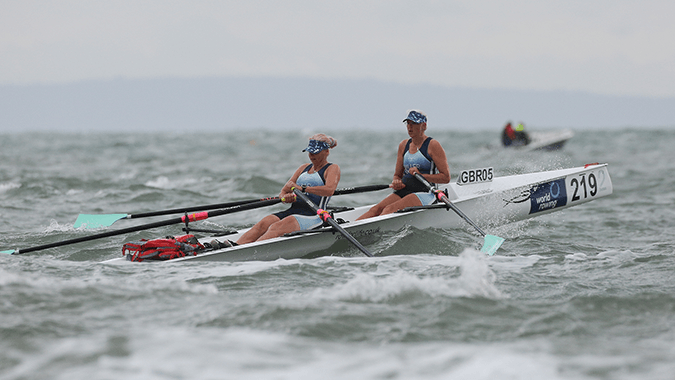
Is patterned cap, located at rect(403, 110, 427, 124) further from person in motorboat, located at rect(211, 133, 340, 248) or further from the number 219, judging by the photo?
the number 219

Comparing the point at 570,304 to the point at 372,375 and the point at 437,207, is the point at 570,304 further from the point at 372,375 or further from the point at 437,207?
the point at 437,207

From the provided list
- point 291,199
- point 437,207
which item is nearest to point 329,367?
point 291,199

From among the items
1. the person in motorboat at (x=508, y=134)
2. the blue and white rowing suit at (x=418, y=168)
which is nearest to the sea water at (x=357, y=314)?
the blue and white rowing suit at (x=418, y=168)

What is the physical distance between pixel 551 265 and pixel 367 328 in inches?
115

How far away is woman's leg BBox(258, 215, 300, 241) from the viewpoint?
6645mm

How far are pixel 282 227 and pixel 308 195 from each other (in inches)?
19.5

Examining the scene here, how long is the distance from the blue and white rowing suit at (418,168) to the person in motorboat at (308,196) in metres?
1.21

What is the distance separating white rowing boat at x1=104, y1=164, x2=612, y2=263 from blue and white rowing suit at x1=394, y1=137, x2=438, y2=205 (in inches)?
8.9

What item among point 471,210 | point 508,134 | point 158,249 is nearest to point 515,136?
point 508,134

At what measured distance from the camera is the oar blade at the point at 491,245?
6.77 metres

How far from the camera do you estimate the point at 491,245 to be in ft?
22.7

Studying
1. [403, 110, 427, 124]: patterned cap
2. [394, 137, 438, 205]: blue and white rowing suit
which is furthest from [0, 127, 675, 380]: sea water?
[403, 110, 427, 124]: patterned cap

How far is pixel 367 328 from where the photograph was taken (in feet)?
14.3

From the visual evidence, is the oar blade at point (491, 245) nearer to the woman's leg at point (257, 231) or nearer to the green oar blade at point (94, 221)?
the woman's leg at point (257, 231)
